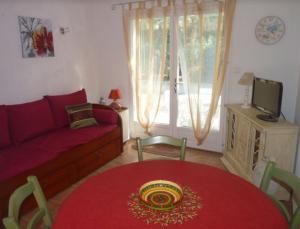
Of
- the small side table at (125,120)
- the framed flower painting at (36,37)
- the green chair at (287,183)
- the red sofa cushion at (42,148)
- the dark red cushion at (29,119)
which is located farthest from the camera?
the small side table at (125,120)

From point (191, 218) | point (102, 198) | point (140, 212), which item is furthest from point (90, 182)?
point (191, 218)

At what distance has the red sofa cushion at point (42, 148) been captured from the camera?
2.48 metres

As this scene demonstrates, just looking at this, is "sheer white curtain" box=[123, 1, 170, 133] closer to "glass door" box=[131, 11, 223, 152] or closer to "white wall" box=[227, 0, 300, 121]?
"glass door" box=[131, 11, 223, 152]

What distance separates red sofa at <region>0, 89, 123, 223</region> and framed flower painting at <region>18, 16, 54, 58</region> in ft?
2.15

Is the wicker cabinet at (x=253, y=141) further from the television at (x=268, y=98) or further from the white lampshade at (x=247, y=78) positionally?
the white lampshade at (x=247, y=78)

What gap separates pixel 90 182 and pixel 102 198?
0.22 metres

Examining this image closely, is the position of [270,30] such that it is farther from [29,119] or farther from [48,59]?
[29,119]

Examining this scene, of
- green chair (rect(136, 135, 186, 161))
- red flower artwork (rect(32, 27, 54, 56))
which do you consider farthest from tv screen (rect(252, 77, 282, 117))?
red flower artwork (rect(32, 27, 54, 56))

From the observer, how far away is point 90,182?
169cm

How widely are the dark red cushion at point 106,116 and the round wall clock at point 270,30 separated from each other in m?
2.35

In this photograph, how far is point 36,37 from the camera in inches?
139

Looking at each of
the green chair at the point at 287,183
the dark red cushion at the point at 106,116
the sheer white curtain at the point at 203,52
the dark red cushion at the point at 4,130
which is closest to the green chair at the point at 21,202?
the green chair at the point at 287,183

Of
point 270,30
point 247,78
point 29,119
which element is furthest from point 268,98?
point 29,119

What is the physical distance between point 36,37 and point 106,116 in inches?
57.8
